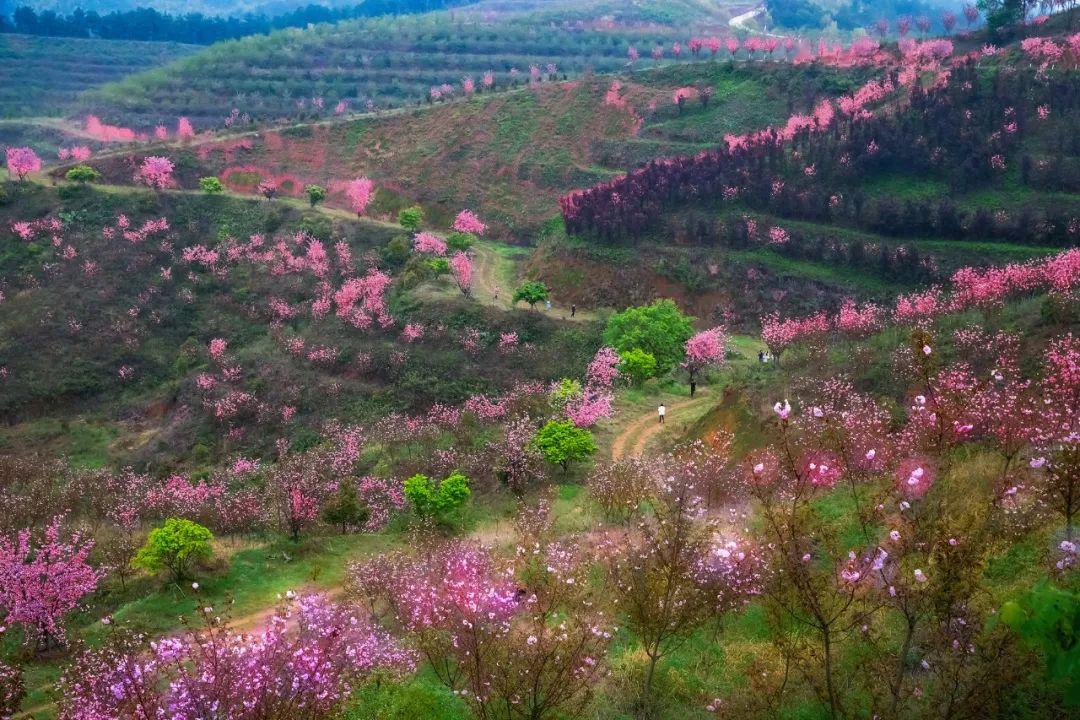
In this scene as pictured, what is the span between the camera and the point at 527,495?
1013 inches

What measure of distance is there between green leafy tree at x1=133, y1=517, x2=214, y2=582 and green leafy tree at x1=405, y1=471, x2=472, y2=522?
6.46m

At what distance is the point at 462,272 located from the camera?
171 feet

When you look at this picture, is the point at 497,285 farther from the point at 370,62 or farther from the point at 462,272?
the point at 370,62

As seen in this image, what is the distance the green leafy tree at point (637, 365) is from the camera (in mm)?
36906

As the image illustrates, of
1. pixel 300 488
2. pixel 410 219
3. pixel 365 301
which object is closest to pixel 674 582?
pixel 300 488

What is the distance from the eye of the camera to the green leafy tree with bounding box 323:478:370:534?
24297mm

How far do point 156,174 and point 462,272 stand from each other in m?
35.5

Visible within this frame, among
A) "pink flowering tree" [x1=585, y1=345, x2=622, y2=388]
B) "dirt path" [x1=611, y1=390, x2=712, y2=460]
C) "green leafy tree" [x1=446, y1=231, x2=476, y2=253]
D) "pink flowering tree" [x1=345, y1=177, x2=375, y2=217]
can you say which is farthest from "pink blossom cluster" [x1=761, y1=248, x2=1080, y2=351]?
"pink flowering tree" [x1=345, y1=177, x2=375, y2=217]

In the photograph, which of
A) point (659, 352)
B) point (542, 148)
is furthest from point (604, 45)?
point (659, 352)

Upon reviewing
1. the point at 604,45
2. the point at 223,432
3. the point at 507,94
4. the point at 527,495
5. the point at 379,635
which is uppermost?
the point at 604,45

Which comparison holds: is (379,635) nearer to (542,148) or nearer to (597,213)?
(597,213)

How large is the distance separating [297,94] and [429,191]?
158 ft

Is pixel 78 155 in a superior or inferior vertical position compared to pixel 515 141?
superior

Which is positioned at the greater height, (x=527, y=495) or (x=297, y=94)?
(x=297, y=94)
